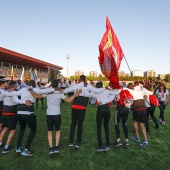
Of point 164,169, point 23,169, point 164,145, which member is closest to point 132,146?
point 164,145

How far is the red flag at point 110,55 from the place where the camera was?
4.36m

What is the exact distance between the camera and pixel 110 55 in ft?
14.5

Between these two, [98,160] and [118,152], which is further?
[118,152]

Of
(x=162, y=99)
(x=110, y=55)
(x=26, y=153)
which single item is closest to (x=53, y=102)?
(x=26, y=153)

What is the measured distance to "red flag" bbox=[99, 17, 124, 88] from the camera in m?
4.36

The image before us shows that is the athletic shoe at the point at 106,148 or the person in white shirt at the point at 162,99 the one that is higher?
the person in white shirt at the point at 162,99

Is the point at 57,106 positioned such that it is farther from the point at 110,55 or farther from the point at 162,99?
the point at 162,99

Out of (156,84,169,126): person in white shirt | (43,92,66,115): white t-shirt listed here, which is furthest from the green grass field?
(156,84,169,126): person in white shirt

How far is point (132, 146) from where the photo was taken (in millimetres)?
5074

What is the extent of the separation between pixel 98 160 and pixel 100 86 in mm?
1926

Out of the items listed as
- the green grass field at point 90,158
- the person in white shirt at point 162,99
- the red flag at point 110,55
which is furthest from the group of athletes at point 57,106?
the person in white shirt at point 162,99

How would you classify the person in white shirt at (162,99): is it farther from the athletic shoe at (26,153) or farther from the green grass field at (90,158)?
the athletic shoe at (26,153)

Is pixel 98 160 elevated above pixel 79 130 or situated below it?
below

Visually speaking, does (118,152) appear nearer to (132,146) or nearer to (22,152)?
(132,146)
